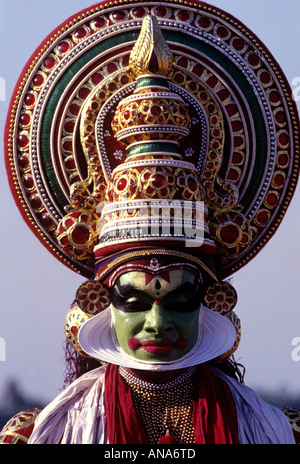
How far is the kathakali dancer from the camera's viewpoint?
21.1 ft

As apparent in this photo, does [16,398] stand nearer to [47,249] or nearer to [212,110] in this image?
[47,249]

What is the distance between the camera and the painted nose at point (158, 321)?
6332 millimetres

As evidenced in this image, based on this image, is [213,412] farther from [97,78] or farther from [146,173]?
[97,78]

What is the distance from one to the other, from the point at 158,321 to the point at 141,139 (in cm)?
118

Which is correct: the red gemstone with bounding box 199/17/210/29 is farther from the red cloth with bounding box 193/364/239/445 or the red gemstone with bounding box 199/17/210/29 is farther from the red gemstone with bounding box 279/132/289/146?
the red cloth with bounding box 193/364/239/445

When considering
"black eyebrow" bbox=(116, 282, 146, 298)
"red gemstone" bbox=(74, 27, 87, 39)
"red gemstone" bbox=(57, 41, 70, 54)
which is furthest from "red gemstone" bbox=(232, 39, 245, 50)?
"black eyebrow" bbox=(116, 282, 146, 298)

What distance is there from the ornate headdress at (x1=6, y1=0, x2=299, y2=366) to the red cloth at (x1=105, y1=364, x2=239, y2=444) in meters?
0.40

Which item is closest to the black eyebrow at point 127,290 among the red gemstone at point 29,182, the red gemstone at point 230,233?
the red gemstone at point 230,233

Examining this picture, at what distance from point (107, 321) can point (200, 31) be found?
2064 millimetres

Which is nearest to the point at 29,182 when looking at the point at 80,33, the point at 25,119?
the point at 25,119

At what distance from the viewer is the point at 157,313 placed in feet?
20.9

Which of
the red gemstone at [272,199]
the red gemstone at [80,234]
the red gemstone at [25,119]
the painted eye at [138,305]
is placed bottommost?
the painted eye at [138,305]

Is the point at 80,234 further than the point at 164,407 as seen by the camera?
Yes

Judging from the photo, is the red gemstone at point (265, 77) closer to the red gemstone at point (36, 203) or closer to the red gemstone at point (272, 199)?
the red gemstone at point (272, 199)
